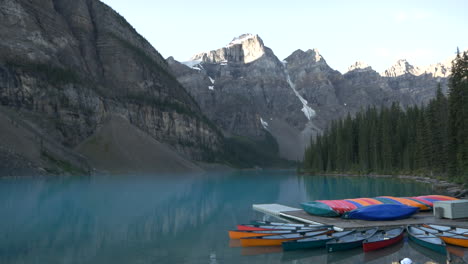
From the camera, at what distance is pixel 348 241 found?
2173cm

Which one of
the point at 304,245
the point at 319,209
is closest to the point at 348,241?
the point at 304,245

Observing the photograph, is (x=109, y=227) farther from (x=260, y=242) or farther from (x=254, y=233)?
(x=260, y=242)

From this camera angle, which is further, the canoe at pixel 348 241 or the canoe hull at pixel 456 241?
the canoe hull at pixel 456 241

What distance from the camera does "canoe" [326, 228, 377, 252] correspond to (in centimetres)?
2102

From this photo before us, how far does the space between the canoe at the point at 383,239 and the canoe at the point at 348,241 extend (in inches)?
16.3

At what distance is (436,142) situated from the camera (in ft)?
245

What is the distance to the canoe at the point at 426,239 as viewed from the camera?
20930mm

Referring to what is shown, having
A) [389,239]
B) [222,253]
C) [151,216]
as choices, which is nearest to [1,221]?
[151,216]

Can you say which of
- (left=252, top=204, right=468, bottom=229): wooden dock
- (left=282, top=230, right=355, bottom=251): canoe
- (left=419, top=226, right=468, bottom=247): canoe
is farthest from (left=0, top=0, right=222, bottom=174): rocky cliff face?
(left=419, top=226, right=468, bottom=247): canoe

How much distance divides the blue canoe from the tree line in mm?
27583

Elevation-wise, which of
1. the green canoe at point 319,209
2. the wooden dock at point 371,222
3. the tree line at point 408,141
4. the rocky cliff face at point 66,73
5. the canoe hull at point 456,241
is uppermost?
the rocky cliff face at point 66,73

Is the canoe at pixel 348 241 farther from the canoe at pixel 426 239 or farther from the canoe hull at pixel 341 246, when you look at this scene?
the canoe at pixel 426 239

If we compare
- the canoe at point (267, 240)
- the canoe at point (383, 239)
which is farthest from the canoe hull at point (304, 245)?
the canoe at point (383, 239)

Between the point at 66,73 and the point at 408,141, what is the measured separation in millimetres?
127741
